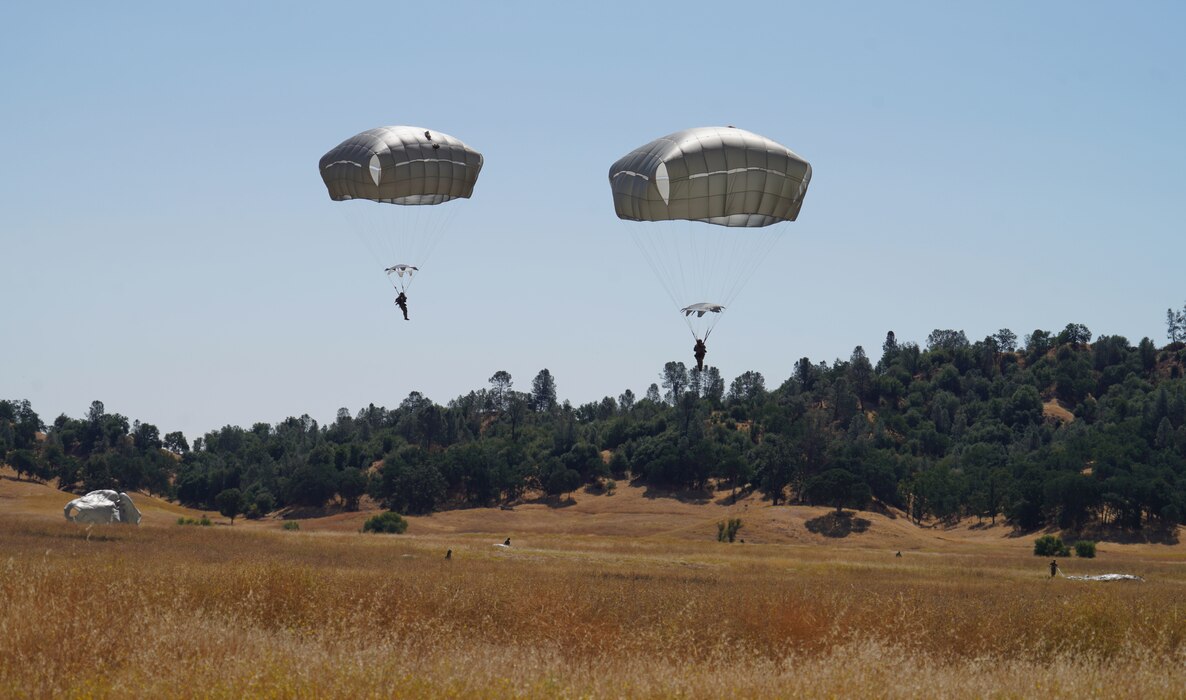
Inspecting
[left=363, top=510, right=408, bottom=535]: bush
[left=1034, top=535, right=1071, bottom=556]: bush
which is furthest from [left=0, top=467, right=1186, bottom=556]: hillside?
[left=1034, top=535, right=1071, bottom=556]: bush

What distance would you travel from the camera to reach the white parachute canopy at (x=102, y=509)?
2265 inches

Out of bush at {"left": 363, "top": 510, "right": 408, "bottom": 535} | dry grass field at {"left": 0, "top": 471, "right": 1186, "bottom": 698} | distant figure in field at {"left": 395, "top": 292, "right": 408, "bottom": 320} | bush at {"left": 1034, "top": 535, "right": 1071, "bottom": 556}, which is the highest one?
distant figure in field at {"left": 395, "top": 292, "right": 408, "bottom": 320}

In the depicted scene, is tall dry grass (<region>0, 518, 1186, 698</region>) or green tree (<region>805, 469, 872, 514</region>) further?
green tree (<region>805, 469, 872, 514</region>)

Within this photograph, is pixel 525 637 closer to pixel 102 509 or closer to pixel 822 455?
pixel 102 509

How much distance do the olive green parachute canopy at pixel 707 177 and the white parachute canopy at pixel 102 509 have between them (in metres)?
37.1

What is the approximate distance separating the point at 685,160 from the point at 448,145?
44.0 feet

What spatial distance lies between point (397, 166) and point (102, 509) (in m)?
29.3

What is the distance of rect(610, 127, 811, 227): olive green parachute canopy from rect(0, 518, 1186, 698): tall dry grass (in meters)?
12.4

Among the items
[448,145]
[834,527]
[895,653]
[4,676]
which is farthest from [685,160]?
[834,527]

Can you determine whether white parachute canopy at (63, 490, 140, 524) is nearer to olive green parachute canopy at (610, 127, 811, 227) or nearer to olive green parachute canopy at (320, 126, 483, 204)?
olive green parachute canopy at (320, 126, 483, 204)

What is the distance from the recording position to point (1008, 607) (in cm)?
2400

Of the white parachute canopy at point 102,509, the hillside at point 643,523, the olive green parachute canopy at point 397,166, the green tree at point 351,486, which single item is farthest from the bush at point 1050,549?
the green tree at point 351,486

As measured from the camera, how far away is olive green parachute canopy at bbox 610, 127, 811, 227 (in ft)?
114

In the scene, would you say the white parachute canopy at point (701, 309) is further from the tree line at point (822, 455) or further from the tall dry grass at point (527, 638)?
the tree line at point (822, 455)
